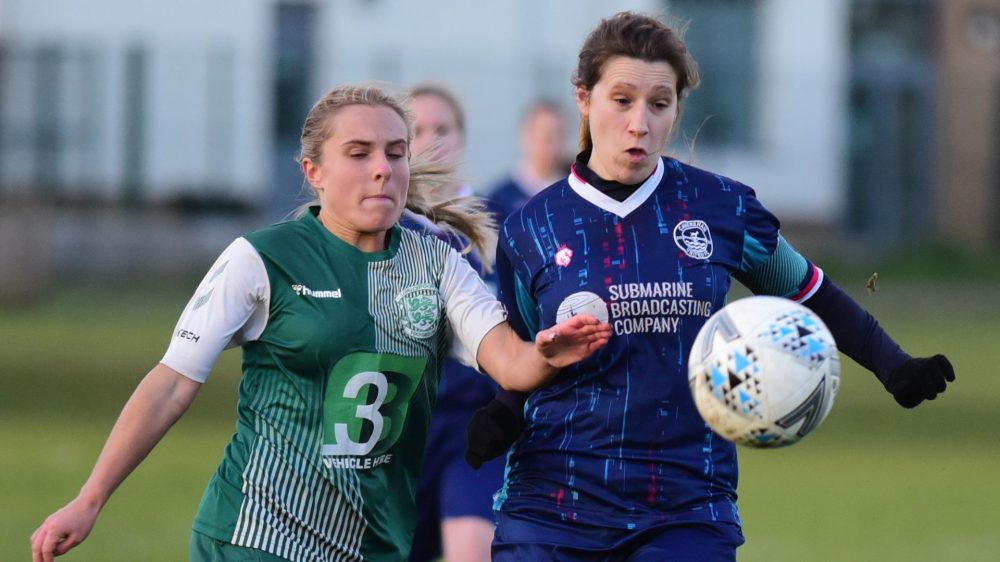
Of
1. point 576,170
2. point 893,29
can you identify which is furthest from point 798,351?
point 893,29

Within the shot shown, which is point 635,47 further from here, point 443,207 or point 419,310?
point 443,207

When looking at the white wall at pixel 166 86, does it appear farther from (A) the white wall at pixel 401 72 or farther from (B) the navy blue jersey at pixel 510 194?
(B) the navy blue jersey at pixel 510 194

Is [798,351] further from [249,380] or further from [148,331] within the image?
[148,331]

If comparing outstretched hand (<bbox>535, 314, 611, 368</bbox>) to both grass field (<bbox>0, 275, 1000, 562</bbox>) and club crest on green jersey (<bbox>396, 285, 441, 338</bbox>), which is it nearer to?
club crest on green jersey (<bbox>396, 285, 441, 338</bbox>)

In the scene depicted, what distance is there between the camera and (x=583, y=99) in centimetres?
474

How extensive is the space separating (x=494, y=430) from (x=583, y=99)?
3.17 feet

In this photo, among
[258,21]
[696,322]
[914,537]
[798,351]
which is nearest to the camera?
[798,351]

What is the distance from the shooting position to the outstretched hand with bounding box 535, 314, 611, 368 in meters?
4.13

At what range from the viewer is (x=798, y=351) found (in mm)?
4160

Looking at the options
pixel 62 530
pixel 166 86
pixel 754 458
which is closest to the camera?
pixel 62 530

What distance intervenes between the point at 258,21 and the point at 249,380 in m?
21.5

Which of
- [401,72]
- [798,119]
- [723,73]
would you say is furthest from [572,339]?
[798,119]

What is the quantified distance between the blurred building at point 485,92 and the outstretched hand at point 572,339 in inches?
669

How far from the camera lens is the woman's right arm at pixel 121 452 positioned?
4.13 m
